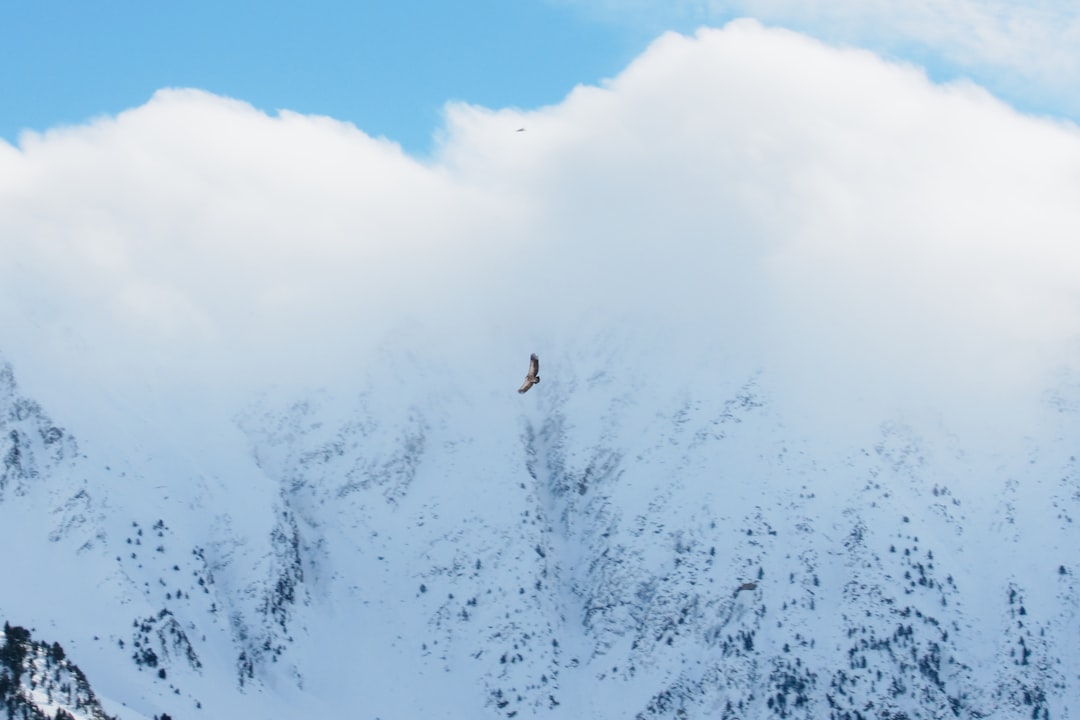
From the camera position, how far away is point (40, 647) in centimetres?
18650

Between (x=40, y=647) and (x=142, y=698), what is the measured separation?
18.7 metres

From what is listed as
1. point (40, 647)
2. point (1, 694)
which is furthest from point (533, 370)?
point (40, 647)

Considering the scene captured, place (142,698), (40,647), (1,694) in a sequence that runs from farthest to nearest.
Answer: (142,698)
(40,647)
(1,694)

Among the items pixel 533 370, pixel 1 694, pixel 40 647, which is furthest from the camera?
pixel 40 647

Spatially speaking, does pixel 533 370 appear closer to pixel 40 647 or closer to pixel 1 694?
pixel 1 694

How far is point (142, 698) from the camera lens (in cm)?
19925

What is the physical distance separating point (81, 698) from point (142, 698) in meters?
22.8

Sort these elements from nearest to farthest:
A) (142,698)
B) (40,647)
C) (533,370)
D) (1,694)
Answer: (533,370) → (1,694) → (40,647) → (142,698)

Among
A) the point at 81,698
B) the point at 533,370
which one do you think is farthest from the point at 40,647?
the point at 533,370

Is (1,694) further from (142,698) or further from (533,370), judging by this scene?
(533,370)

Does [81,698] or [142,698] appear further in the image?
[142,698]

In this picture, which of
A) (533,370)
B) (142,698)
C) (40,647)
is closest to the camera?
(533,370)

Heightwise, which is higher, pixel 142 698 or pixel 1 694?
pixel 142 698

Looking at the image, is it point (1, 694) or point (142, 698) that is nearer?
point (1, 694)
